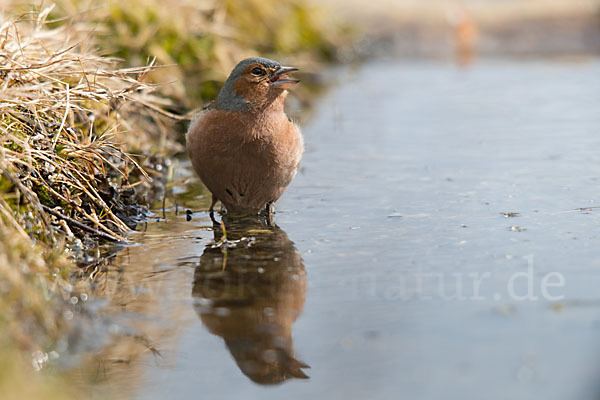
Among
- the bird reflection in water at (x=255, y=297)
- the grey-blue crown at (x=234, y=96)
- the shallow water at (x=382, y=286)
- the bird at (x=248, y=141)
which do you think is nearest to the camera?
the shallow water at (x=382, y=286)

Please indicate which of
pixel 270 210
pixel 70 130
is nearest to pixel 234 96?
pixel 270 210

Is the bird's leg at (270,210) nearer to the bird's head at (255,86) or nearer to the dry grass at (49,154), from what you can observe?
the bird's head at (255,86)

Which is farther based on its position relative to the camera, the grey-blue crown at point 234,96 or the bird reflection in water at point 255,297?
the grey-blue crown at point 234,96

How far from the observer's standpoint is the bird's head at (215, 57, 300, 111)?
461cm

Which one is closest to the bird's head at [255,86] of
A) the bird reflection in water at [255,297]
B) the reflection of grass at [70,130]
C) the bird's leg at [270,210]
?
the reflection of grass at [70,130]

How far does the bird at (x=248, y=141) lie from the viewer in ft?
14.7

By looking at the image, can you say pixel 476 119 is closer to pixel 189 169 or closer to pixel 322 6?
pixel 189 169

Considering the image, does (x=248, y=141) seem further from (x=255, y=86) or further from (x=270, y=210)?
(x=270, y=210)

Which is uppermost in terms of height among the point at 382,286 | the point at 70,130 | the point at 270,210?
the point at 382,286

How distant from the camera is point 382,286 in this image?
3277 mm

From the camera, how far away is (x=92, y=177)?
166 inches

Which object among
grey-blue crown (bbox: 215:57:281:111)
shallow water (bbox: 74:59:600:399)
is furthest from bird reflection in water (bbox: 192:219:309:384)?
grey-blue crown (bbox: 215:57:281:111)

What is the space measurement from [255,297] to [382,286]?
514 millimetres

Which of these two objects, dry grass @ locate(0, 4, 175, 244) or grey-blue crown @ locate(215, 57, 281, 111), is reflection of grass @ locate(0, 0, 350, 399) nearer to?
dry grass @ locate(0, 4, 175, 244)
